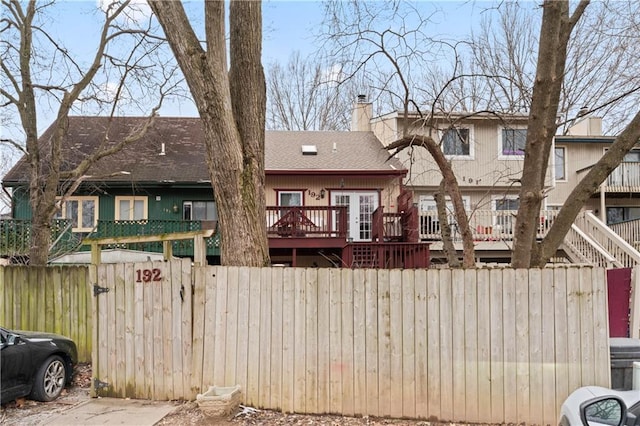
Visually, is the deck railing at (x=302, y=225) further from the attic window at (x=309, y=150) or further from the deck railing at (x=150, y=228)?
the attic window at (x=309, y=150)

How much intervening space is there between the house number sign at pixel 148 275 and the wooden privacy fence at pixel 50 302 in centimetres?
249

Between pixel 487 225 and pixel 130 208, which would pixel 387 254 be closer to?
pixel 487 225

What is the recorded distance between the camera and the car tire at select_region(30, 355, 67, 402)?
5.31m

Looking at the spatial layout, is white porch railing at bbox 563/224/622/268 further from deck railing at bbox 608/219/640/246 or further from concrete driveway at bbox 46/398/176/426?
concrete driveway at bbox 46/398/176/426

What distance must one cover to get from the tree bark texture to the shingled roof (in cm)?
927

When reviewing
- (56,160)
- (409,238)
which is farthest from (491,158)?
(56,160)

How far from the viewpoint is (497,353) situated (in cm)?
454

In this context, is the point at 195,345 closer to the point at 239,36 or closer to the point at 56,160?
the point at 239,36

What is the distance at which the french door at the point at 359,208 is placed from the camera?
15711mm

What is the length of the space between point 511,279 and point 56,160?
9617 millimetres

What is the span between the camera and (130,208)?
53.8 ft

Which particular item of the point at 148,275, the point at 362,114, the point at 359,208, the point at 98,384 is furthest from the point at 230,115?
the point at 362,114

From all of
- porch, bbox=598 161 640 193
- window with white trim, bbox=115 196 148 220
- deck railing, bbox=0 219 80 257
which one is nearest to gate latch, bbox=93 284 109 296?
deck railing, bbox=0 219 80 257

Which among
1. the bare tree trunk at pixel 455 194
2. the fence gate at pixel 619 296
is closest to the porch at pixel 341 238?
the bare tree trunk at pixel 455 194
